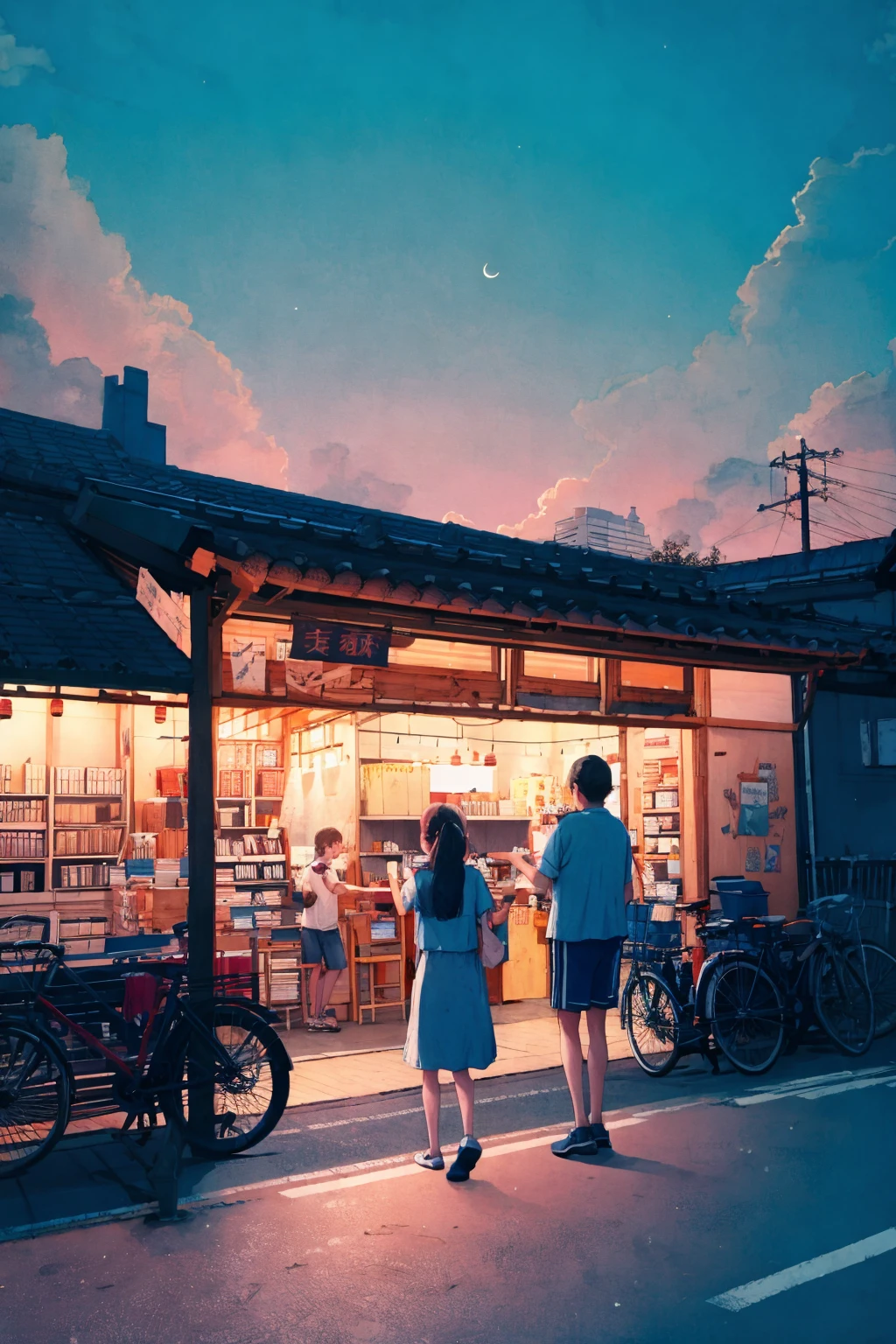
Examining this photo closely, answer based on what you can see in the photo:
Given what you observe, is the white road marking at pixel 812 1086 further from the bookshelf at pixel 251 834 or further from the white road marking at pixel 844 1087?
the bookshelf at pixel 251 834

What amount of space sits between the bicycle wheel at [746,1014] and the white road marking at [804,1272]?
10.7ft

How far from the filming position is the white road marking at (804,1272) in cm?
417

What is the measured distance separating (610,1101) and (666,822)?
195 inches

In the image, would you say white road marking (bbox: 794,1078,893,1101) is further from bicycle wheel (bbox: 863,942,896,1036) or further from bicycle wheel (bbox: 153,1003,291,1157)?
bicycle wheel (bbox: 153,1003,291,1157)

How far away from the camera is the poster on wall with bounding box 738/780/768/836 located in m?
11.7

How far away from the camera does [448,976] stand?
596cm

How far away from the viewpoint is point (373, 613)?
923 centimetres

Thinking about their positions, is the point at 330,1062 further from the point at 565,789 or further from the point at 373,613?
the point at 565,789

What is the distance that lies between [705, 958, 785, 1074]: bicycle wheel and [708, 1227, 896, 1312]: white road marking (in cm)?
325

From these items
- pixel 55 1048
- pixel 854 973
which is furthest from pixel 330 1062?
pixel 854 973

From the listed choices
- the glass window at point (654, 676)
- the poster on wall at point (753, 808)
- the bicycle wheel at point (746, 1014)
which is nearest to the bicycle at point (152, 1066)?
the bicycle wheel at point (746, 1014)

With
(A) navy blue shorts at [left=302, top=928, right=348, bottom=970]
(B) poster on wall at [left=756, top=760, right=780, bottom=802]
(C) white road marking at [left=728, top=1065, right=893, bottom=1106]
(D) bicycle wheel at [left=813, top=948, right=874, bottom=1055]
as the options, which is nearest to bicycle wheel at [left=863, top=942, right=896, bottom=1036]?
(D) bicycle wheel at [left=813, top=948, right=874, bottom=1055]

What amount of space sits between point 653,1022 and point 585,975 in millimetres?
2300

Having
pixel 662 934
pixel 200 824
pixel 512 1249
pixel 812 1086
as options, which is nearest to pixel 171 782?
pixel 200 824
